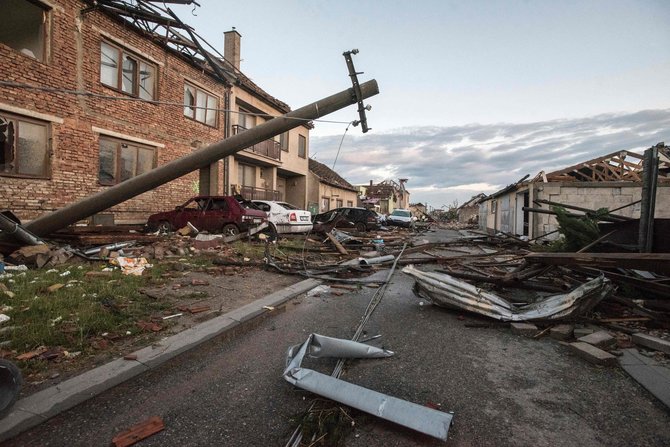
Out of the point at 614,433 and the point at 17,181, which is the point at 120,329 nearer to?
the point at 614,433

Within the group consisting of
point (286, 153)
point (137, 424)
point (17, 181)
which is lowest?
point (137, 424)

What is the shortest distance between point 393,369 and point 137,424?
2.00 metres

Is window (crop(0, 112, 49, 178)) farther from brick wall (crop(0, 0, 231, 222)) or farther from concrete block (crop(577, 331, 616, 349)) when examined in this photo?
concrete block (crop(577, 331, 616, 349))

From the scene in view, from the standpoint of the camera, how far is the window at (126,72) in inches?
462

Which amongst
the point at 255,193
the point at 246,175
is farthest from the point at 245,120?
the point at 255,193

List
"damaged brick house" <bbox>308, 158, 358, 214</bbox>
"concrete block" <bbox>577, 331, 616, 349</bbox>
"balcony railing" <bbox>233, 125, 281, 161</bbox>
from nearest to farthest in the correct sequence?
"concrete block" <bbox>577, 331, 616, 349</bbox> → "balcony railing" <bbox>233, 125, 281, 161</bbox> → "damaged brick house" <bbox>308, 158, 358, 214</bbox>

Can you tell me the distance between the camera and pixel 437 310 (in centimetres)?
488

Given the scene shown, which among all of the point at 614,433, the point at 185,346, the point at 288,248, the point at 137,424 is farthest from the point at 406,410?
the point at 288,248

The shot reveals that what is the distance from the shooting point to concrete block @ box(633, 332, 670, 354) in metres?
3.28

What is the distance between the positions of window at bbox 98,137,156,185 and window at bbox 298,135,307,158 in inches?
508

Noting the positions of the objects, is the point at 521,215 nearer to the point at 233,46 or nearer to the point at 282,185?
the point at 282,185

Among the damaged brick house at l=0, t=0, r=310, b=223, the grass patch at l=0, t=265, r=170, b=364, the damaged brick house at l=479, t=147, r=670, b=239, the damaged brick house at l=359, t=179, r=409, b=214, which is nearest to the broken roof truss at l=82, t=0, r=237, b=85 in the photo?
the damaged brick house at l=0, t=0, r=310, b=223

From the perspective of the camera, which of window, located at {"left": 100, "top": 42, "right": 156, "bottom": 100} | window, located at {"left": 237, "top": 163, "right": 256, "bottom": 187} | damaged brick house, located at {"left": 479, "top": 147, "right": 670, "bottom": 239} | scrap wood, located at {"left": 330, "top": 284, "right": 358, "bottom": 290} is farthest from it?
window, located at {"left": 237, "top": 163, "right": 256, "bottom": 187}

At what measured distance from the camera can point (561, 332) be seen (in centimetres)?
376
